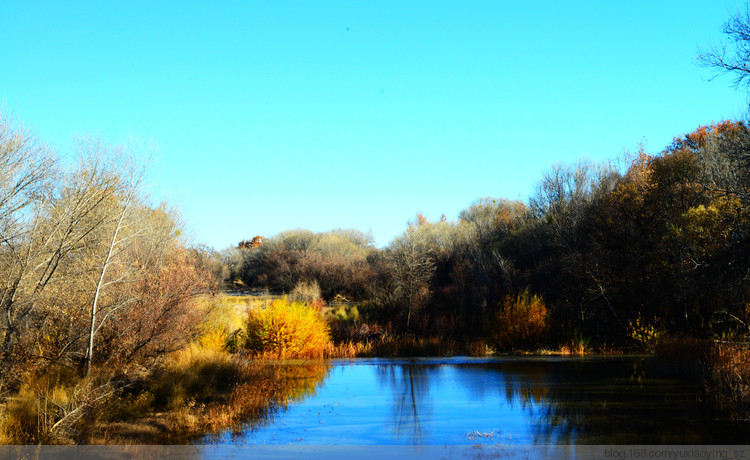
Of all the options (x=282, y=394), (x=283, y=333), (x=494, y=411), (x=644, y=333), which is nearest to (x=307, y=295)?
(x=283, y=333)

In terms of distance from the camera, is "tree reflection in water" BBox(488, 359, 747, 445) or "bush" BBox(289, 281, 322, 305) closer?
"tree reflection in water" BBox(488, 359, 747, 445)

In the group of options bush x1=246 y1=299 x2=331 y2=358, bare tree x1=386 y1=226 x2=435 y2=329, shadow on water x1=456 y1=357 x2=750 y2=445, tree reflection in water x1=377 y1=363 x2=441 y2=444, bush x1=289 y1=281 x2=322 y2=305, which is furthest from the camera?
bush x1=289 y1=281 x2=322 y2=305

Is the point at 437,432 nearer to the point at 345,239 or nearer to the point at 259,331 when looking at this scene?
the point at 259,331

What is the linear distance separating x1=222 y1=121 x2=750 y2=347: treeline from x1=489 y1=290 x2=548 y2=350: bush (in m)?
0.06

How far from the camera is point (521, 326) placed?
2531cm

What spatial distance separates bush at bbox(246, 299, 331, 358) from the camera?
2283 centimetres

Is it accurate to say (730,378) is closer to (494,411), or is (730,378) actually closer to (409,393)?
(494,411)

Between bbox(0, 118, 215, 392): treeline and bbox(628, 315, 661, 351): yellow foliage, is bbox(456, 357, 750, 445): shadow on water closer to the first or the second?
bbox(628, 315, 661, 351): yellow foliage

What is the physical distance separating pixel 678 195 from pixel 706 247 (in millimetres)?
3990

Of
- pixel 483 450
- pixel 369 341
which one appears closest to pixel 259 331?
pixel 369 341

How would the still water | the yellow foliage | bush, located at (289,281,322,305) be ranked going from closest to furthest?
the still water < the yellow foliage < bush, located at (289,281,322,305)

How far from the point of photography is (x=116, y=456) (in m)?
10.3

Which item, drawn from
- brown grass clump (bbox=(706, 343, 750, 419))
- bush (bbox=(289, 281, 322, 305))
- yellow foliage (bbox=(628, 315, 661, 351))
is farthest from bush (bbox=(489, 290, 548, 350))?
bush (bbox=(289, 281, 322, 305))

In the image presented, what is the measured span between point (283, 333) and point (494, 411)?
11.6 m
